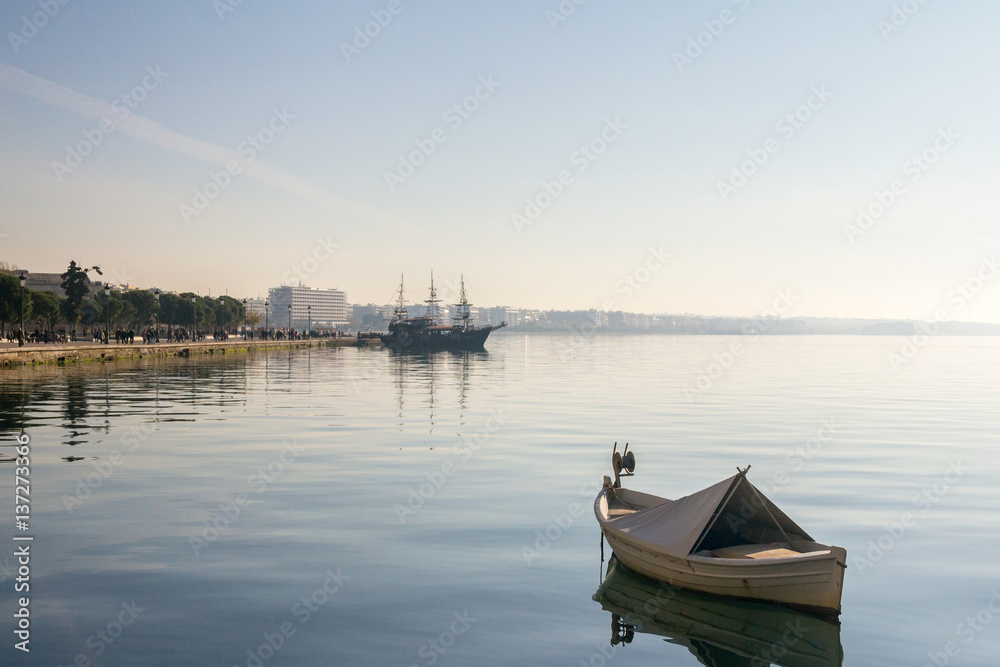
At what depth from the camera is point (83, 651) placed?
979 cm

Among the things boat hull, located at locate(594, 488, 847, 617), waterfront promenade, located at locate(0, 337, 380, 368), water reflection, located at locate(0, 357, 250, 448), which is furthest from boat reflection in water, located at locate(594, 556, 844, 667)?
waterfront promenade, located at locate(0, 337, 380, 368)

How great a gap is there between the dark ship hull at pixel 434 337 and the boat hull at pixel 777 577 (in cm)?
12800

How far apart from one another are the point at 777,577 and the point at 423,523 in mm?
7750

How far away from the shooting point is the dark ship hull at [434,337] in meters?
141

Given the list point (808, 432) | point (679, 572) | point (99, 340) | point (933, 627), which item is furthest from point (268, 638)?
point (99, 340)

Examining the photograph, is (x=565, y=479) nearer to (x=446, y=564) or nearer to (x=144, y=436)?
(x=446, y=564)


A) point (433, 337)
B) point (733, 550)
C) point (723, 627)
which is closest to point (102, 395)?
point (733, 550)

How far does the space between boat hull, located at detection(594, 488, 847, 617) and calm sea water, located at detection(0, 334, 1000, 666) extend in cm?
41

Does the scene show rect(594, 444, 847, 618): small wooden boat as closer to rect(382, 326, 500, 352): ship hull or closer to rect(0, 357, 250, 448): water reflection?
rect(0, 357, 250, 448): water reflection

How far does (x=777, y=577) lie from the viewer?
37.2 feet

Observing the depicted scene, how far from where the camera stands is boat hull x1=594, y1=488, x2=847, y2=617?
36.8 ft

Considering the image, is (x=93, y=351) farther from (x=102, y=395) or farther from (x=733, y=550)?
(x=733, y=550)

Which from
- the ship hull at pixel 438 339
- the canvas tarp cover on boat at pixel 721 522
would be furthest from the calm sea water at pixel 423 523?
the ship hull at pixel 438 339

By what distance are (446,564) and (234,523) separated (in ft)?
17.0
